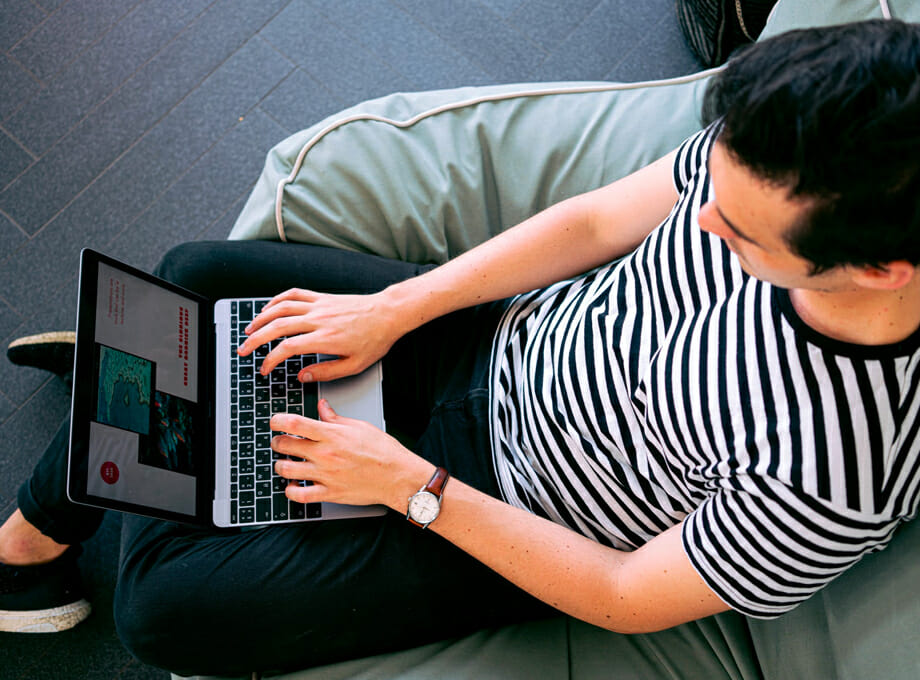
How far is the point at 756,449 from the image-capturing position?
75 centimetres

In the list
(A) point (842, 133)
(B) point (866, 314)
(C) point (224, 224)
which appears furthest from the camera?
(C) point (224, 224)

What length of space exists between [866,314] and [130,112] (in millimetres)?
1767

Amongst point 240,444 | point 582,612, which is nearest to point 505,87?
point 240,444

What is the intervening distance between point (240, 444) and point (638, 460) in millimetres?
580

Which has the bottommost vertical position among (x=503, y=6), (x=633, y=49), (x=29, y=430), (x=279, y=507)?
(x=29, y=430)

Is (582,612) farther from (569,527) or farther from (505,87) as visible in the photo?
(505,87)

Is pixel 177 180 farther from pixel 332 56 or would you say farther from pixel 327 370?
pixel 327 370

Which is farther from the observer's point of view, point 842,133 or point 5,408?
point 5,408

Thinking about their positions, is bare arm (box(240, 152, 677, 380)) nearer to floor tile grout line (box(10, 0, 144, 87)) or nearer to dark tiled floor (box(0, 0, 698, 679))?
dark tiled floor (box(0, 0, 698, 679))

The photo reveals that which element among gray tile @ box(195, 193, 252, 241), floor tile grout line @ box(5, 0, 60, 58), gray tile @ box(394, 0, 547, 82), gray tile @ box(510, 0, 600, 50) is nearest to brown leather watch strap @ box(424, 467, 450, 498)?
gray tile @ box(195, 193, 252, 241)

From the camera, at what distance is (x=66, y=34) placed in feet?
6.23

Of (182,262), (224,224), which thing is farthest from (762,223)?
(224,224)

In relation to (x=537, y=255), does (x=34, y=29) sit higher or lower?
higher

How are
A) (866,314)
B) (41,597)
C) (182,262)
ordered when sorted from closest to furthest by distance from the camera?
(866,314)
(182,262)
(41,597)
